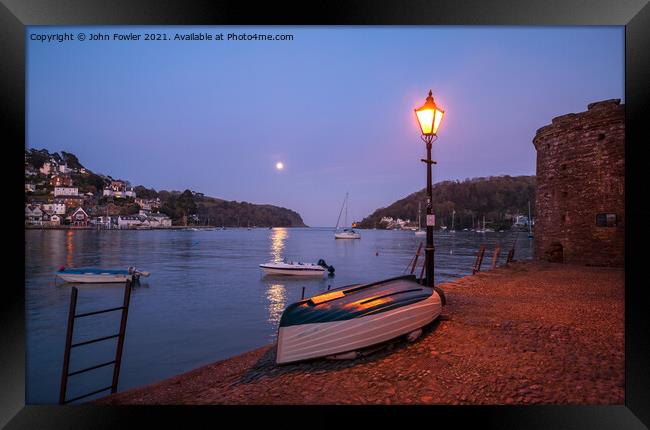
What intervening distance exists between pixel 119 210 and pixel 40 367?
4353 centimetres

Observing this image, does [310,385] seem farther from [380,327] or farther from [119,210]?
[119,210]

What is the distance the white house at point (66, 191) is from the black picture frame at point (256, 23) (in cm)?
1732

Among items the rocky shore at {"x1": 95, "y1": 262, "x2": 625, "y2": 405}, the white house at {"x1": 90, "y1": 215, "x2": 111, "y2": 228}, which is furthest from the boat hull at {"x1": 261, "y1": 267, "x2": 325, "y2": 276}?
the white house at {"x1": 90, "y1": 215, "x2": 111, "y2": 228}

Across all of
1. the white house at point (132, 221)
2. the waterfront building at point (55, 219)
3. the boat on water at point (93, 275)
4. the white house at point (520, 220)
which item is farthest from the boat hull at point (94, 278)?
the white house at point (520, 220)

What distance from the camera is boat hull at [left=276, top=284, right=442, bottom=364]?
3836 mm

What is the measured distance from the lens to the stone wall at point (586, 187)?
10445 millimetres

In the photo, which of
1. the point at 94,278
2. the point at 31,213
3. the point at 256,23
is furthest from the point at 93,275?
the point at 256,23

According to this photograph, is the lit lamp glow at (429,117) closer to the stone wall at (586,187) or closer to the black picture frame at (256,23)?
the black picture frame at (256,23)

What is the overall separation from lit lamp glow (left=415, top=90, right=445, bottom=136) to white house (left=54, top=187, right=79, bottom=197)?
63.8 ft

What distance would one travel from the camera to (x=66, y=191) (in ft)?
67.1

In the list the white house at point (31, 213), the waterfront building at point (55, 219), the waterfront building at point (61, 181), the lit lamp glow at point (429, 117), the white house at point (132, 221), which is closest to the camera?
the white house at point (31, 213)

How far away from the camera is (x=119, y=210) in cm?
4575

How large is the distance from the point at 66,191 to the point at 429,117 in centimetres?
2320

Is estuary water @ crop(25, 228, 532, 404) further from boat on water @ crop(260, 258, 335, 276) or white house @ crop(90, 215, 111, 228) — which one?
white house @ crop(90, 215, 111, 228)
